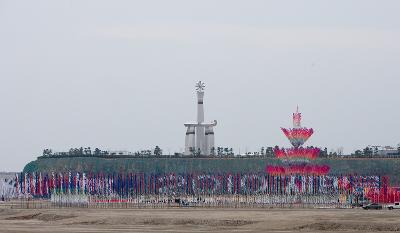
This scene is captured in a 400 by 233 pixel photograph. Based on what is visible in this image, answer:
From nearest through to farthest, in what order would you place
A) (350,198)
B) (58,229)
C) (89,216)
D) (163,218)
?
(58,229) < (163,218) < (89,216) < (350,198)

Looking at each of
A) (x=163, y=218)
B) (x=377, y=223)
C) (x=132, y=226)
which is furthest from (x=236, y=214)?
(x=377, y=223)

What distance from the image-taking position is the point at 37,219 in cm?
14688

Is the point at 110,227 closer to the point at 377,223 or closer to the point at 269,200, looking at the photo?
the point at 377,223

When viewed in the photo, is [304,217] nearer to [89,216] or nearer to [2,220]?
[89,216]

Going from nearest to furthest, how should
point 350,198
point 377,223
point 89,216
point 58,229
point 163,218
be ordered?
point 377,223 < point 58,229 < point 163,218 < point 89,216 < point 350,198

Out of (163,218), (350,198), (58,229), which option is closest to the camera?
(58,229)

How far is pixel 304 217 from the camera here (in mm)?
127625

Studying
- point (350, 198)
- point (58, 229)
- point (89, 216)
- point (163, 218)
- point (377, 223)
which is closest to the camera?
point (377, 223)

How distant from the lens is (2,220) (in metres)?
145

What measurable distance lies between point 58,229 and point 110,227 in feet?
18.2

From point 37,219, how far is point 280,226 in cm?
4014

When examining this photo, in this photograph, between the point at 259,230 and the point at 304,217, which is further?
the point at 304,217

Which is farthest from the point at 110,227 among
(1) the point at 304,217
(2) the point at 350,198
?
(2) the point at 350,198

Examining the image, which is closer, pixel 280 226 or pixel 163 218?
pixel 280 226
